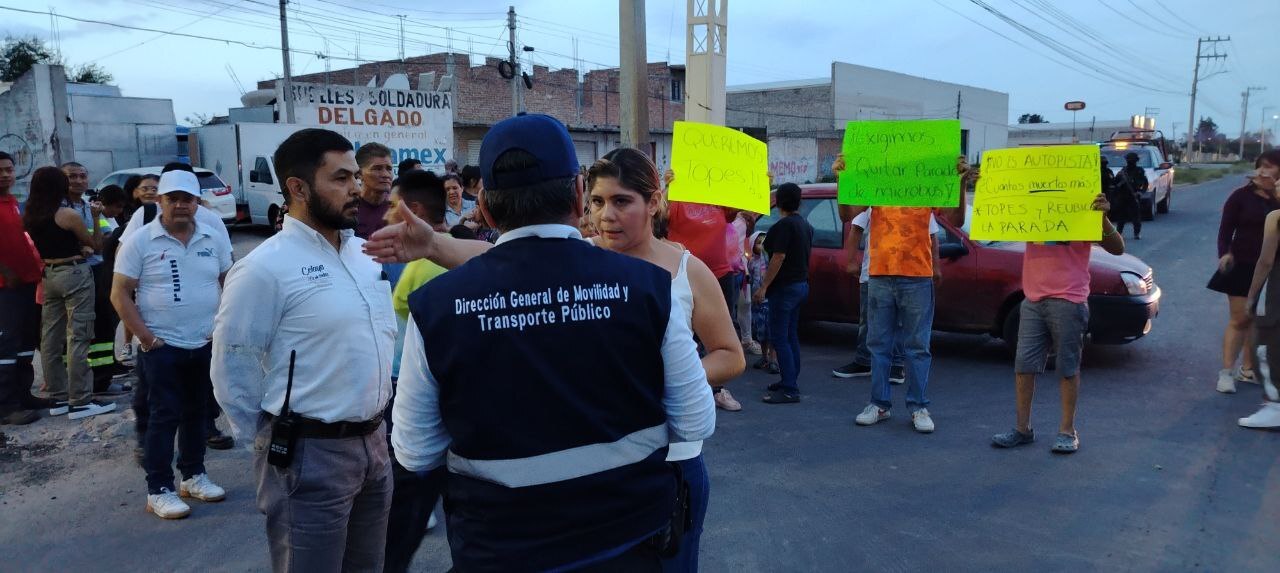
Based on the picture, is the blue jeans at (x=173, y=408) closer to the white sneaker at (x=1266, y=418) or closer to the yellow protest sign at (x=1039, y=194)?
the yellow protest sign at (x=1039, y=194)

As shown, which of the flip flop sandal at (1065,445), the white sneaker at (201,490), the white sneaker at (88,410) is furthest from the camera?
the white sneaker at (88,410)

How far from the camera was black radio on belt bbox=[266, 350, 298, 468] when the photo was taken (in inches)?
102

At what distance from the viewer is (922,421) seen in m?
5.78

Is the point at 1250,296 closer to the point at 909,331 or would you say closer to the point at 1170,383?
the point at 1170,383

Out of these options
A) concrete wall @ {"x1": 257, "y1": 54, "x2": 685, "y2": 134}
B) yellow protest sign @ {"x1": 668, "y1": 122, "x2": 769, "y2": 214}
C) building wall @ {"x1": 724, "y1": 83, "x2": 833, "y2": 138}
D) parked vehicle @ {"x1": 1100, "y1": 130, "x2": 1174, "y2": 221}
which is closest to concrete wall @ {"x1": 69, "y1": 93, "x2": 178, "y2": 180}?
concrete wall @ {"x1": 257, "y1": 54, "x2": 685, "y2": 134}

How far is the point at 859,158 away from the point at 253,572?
4.43 meters

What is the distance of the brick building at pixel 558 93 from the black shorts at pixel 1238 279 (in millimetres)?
29143

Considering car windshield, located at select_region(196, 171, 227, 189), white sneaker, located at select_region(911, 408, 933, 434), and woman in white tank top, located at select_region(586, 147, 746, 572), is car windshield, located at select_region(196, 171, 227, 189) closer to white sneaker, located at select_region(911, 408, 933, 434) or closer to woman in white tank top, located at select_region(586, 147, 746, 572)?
white sneaker, located at select_region(911, 408, 933, 434)

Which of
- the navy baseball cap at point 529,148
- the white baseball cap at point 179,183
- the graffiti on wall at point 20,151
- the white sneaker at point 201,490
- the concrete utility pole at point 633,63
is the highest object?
the concrete utility pole at point 633,63

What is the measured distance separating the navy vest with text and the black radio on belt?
3.64 feet

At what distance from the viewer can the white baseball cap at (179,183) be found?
448 cm

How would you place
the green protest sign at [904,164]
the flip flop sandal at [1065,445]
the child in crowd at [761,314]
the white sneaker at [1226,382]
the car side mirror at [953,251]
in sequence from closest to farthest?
the flip flop sandal at [1065,445]
the green protest sign at [904,164]
the white sneaker at [1226,382]
the car side mirror at [953,251]
the child in crowd at [761,314]

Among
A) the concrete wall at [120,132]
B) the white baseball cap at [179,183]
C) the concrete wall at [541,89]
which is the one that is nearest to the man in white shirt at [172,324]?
the white baseball cap at [179,183]

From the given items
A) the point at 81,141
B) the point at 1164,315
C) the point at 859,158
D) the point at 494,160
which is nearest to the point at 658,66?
the point at 81,141
